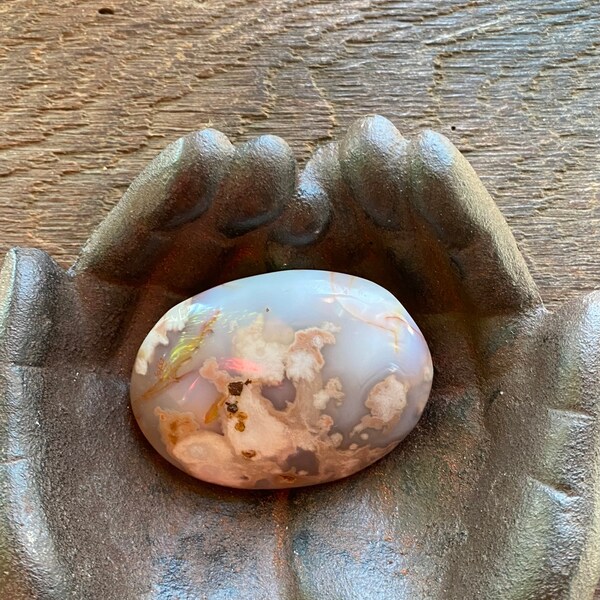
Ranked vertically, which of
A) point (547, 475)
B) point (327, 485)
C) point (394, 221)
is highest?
point (394, 221)

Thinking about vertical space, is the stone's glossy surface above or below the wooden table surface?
below

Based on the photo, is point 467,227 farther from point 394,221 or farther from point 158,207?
point 158,207

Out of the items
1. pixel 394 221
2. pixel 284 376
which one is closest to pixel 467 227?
pixel 394 221

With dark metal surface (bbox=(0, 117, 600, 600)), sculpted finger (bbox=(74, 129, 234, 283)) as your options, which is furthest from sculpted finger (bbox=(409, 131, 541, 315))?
sculpted finger (bbox=(74, 129, 234, 283))

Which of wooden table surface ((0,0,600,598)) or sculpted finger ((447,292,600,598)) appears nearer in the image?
sculpted finger ((447,292,600,598))

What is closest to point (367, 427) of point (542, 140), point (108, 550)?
point (108, 550)

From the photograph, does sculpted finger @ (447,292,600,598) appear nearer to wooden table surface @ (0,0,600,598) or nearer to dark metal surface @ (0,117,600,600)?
dark metal surface @ (0,117,600,600)

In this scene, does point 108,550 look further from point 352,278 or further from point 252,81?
point 252,81
